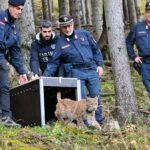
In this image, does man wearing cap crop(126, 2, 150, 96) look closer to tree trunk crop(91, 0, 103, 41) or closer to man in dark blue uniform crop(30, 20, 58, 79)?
man in dark blue uniform crop(30, 20, 58, 79)

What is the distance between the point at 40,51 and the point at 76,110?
5.30 feet

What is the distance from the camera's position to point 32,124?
822 centimetres

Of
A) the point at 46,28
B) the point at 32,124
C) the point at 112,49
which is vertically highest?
the point at 46,28

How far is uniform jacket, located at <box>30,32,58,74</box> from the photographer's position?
9078 mm

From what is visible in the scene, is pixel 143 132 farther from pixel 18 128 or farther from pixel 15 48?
pixel 15 48

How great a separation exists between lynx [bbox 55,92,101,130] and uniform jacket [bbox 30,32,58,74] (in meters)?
1.22

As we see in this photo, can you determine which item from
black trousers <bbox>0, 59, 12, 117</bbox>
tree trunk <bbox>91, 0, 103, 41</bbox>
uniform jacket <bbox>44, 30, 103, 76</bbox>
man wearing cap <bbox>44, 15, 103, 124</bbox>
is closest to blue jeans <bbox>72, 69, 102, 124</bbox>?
man wearing cap <bbox>44, 15, 103, 124</bbox>

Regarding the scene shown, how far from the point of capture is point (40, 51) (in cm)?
915

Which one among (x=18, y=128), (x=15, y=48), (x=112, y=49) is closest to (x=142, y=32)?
(x=112, y=49)

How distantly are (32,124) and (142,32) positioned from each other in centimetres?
279

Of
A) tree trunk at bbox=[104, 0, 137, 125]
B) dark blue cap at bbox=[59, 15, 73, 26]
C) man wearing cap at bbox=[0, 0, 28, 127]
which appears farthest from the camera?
tree trunk at bbox=[104, 0, 137, 125]

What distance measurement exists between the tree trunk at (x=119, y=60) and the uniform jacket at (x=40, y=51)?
4.02 feet

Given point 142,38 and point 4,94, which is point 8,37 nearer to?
point 4,94

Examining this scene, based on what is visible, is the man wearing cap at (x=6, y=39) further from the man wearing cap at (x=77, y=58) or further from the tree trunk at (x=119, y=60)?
the tree trunk at (x=119, y=60)
